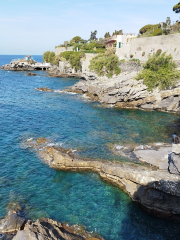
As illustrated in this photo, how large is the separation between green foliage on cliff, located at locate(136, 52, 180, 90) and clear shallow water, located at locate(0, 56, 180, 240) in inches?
277

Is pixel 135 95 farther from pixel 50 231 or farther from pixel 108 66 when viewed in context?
pixel 50 231

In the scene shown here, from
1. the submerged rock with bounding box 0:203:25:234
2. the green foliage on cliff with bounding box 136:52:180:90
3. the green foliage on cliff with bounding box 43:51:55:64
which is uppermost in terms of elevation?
the green foliage on cliff with bounding box 43:51:55:64

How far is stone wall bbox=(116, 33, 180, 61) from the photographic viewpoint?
4390 cm

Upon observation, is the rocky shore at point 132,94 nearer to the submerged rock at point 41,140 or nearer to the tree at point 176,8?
the submerged rock at point 41,140

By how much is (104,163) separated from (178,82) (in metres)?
27.2

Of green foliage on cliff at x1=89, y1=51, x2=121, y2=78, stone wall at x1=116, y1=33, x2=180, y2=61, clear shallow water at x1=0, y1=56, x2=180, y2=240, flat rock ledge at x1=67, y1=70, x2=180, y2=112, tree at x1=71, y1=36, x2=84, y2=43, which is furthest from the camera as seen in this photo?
tree at x1=71, y1=36, x2=84, y2=43

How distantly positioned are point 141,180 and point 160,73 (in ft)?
98.4

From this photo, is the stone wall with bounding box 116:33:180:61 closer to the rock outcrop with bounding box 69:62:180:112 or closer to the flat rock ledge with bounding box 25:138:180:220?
the rock outcrop with bounding box 69:62:180:112

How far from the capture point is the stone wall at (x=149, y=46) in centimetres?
4390

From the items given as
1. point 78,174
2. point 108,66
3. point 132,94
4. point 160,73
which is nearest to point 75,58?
point 108,66

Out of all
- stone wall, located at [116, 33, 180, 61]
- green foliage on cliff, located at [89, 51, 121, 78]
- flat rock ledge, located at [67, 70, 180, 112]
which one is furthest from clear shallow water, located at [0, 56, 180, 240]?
stone wall, located at [116, 33, 180, 61]

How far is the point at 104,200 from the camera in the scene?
53.2 ft

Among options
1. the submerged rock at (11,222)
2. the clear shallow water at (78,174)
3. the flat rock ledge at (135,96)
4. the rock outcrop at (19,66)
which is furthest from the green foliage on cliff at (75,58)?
the submerged rock at (11,222)

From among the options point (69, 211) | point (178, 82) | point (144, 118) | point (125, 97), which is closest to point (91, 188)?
point (69, 211)
